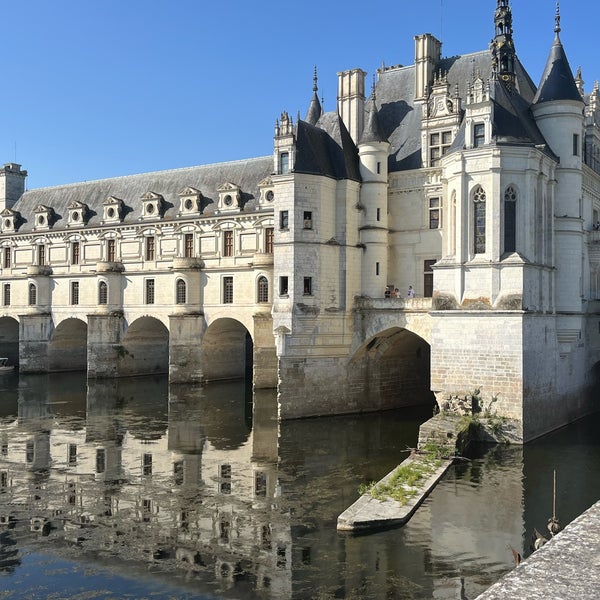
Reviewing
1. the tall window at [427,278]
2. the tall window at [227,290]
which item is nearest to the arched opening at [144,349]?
the tall window at [227,290]

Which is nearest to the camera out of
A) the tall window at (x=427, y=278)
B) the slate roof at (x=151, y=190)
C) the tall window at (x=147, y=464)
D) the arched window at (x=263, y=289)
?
the tall window at (x=147, y=464)

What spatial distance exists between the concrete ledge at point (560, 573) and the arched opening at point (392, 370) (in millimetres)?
22104

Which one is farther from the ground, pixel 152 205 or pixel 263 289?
pixel 152 205

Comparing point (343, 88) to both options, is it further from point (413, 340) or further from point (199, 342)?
point (199, 342)

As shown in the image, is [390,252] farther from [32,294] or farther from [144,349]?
[32,294]

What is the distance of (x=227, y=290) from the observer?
39.0 metres

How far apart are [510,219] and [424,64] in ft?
39.8

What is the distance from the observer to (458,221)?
2478 cm

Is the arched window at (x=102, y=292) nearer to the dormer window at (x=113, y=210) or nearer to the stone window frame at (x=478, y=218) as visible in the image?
the dormer window at (x=113, y=210)

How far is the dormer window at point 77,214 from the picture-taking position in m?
45.9

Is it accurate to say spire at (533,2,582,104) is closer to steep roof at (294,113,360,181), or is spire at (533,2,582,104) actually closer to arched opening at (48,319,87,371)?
steep roof at (294,113,360,181)

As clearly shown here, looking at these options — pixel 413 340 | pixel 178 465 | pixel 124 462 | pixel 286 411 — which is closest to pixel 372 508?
pixel 178 465

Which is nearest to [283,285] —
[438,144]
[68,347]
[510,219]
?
[438,144]

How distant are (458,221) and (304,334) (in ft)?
26.9
